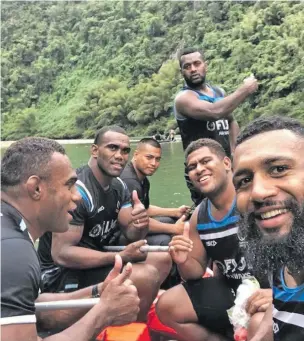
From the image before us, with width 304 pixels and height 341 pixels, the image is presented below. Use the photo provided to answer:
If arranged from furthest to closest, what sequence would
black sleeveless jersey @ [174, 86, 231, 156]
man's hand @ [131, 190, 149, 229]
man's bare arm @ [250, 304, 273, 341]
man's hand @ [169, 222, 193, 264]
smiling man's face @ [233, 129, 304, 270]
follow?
black sleeveless jersey @ [174, 86, 231, 156] → man's hand @ [131, 190, 149, 229] → man's hand @ [169, 222, 193, 264] → man's bare arm @ [250, 304, 273, 341] → smiling man's face @ [233, 129, 304, 270]

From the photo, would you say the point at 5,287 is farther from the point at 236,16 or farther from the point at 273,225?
the point at 236,16

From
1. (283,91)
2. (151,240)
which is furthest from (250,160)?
(283,91)

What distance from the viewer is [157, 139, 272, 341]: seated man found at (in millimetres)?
3465

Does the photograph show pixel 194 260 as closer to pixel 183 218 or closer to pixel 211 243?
pixel 211 243

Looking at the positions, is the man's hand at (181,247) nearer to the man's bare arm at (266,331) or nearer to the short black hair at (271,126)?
the man's bare arm at (266,331)

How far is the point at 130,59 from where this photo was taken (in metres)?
106

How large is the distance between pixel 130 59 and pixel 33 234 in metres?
107

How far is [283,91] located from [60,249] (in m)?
57.8

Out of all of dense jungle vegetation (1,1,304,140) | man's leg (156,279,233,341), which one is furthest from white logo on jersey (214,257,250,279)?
dense jungle vegetation (1,1,304,140)

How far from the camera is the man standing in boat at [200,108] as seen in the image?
15.2 feet

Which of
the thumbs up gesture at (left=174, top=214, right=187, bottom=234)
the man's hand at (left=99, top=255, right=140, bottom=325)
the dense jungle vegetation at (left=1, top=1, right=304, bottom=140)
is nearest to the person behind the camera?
the man's hand at (left=99, top=255, right=140, bottom=325)

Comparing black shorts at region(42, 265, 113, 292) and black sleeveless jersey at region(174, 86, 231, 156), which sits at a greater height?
black sleeveless jersey at region(174, 86, 231, 156)

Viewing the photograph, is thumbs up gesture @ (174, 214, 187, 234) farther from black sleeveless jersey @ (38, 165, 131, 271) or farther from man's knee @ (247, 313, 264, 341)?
man's knee @ (247, 313, 264, 341)

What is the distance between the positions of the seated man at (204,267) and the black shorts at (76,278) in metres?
0.64
